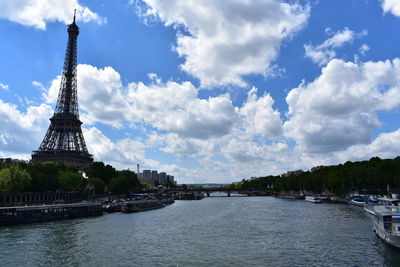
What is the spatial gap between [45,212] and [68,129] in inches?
4008

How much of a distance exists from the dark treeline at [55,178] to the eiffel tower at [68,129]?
13.6 meters

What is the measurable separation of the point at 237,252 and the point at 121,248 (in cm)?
1407

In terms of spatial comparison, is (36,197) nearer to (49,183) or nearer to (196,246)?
(49,183)

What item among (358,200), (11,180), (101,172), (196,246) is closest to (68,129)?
(101,172)

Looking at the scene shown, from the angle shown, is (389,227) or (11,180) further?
(11,180)

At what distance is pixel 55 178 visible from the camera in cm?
11906

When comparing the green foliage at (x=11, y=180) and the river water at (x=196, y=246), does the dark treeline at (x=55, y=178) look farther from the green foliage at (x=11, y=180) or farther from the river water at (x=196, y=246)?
the river water at (x=196, y=246)

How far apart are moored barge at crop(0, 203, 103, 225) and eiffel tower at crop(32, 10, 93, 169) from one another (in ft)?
251

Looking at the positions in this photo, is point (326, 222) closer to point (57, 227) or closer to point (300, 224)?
point (300, 224)

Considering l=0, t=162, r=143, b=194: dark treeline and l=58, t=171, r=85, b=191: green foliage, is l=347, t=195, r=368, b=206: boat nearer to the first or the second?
l=0, t=162, r=143, b=194: dark treeline

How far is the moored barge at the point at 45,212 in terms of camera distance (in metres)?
63.5

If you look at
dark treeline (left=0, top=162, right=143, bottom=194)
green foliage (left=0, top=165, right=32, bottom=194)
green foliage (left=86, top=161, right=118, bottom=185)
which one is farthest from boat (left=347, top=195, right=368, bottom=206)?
green foliage (left=86, top=161, right=118, bottom=185)

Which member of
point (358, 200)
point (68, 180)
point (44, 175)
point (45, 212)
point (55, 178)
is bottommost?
point (358, 200)

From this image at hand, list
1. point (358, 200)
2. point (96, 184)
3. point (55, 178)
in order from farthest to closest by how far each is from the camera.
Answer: point (96, 184) < point (55, 178) < point (358, 200)
